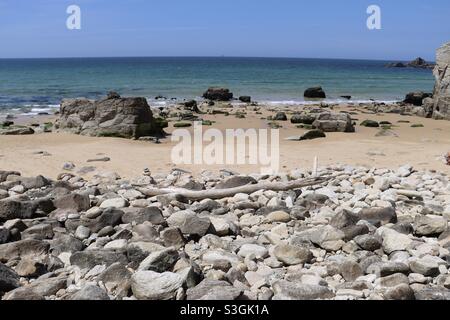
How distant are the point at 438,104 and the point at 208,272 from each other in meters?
22.4

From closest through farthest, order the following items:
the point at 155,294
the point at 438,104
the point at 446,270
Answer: the point at 155,294
the point at 446,270
the point at 438,104

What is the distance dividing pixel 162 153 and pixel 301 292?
917 centimetres

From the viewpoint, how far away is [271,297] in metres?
4.61

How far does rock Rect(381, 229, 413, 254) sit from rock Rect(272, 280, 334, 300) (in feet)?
4.76

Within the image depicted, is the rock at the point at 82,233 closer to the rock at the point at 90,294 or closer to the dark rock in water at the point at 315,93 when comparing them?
the rock at the point at 90,294

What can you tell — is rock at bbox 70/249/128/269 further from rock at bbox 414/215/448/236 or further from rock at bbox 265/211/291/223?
rock at bbox 414/215/448/236

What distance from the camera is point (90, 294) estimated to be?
4453 millimetres

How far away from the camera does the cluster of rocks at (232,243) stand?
468 centimetres

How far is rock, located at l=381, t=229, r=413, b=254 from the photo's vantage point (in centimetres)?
563

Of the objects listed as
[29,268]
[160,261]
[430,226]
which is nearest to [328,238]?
[430,226]

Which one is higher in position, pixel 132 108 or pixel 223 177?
pixel 132 108

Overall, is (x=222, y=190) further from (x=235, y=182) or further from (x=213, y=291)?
(x=213, y=291)

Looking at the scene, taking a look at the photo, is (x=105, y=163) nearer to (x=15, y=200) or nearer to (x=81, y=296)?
(x=15, y=200)
